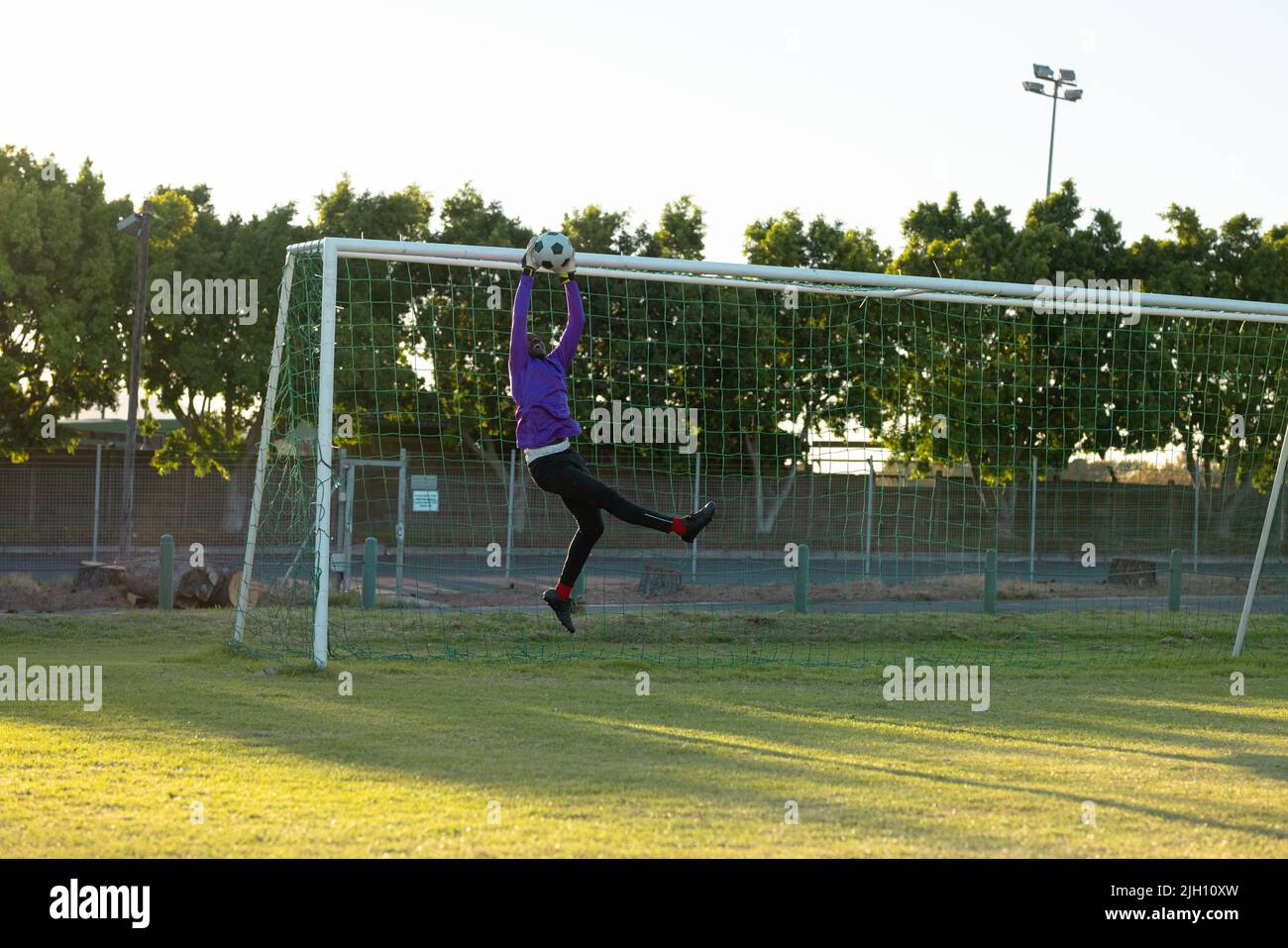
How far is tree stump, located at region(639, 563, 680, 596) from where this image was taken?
19.0 meters

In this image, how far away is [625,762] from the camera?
23.3ft

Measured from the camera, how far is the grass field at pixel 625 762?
210 inches

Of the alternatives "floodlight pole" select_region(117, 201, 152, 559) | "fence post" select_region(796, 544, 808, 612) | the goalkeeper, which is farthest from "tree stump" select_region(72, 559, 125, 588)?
the goalkeeper

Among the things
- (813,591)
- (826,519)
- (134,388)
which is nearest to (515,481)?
(826,519)

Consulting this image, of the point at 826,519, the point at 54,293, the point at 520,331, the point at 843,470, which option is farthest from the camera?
the point at 54,293

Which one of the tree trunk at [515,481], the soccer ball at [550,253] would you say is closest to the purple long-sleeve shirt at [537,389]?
the soccer ball at [550,253]

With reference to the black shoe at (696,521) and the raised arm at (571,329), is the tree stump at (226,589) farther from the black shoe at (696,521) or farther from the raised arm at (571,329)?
the black shoe at (696,521)

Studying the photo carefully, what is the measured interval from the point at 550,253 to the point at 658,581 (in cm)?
1050

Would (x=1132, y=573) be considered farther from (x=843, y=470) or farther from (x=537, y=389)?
(x=537, y=389)

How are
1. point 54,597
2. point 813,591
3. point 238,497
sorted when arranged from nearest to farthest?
1. point 54,597
2. point 813,591
3. point 238,497

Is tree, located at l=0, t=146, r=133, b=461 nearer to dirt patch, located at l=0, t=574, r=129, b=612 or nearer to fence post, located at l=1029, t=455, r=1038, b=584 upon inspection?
dirt patch, located at l=0, t=574, r=129, b=612

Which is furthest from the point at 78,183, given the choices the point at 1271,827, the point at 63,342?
the point at 1271,827

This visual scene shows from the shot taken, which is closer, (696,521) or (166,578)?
(696,521)

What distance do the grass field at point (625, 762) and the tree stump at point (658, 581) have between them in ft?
20.9
